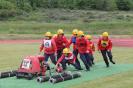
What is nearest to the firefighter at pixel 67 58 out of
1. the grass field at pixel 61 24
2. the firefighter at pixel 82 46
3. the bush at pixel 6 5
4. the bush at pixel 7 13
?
the firefighter at pixel 82 46

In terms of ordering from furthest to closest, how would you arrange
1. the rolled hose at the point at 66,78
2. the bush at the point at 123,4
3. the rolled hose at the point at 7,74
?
1. the bush at the point at 123,4
2. the rolled hose at the point at 7,74
3. the rolled hose at the point at 66,78

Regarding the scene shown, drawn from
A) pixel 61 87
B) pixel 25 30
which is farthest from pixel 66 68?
pixel 25 30

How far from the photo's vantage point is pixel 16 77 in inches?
749

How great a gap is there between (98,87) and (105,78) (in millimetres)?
2222

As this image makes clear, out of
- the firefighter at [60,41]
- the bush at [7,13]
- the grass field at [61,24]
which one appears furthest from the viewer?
the bush at [7,13]

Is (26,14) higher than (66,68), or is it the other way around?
(66,68)

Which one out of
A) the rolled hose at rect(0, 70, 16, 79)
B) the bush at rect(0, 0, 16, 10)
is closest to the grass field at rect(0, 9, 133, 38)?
the bush at rect(0, 0, 16, 10)

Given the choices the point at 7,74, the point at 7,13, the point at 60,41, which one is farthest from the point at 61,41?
the point at 7,13

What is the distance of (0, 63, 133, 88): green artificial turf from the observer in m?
17.1

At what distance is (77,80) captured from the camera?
1844 centimetres

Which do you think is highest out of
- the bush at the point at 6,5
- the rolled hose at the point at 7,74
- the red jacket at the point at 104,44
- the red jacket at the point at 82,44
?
the red jacket at the point at 82,44

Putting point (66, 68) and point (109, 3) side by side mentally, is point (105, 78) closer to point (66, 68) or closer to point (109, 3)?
point (66, 68)

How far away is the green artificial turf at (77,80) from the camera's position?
17062mm

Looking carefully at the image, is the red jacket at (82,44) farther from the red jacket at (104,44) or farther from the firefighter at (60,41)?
the red jacket at (104,44)
